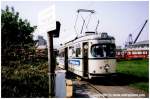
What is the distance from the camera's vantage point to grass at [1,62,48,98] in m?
10.4

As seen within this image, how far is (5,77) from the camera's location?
11.4 metres

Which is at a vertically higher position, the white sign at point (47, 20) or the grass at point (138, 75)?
the white sign at point (47, 20)

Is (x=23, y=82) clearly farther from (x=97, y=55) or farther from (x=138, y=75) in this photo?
(x=138, y=75)

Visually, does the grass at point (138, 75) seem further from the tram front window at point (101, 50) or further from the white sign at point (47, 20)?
the white sign at point (47, 20)

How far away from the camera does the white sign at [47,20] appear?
20.1ft

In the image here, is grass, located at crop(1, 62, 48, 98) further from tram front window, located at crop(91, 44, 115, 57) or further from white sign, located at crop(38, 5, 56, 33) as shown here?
white sign, located at crop(38, 5, 56, 33)

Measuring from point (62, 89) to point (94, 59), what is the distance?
551 centimetres

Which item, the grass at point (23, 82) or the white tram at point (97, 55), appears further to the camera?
the white tram at point (97, 55)

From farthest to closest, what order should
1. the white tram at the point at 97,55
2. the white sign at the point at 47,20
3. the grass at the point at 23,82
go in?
the white tram at the point at 97,55 < the grass at the point at 23,82 < the white sign at the point at 47,20

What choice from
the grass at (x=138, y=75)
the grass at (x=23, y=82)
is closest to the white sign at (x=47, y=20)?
the grass at (x=23, y=82)

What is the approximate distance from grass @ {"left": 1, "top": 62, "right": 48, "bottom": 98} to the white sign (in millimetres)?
4412

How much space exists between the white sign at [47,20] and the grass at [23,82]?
4.41m

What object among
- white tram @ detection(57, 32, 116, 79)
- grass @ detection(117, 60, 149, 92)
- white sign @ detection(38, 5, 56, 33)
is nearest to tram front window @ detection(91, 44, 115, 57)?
white tram @ detection(57, 32, 116, 79)

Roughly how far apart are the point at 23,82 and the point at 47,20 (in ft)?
18.1
